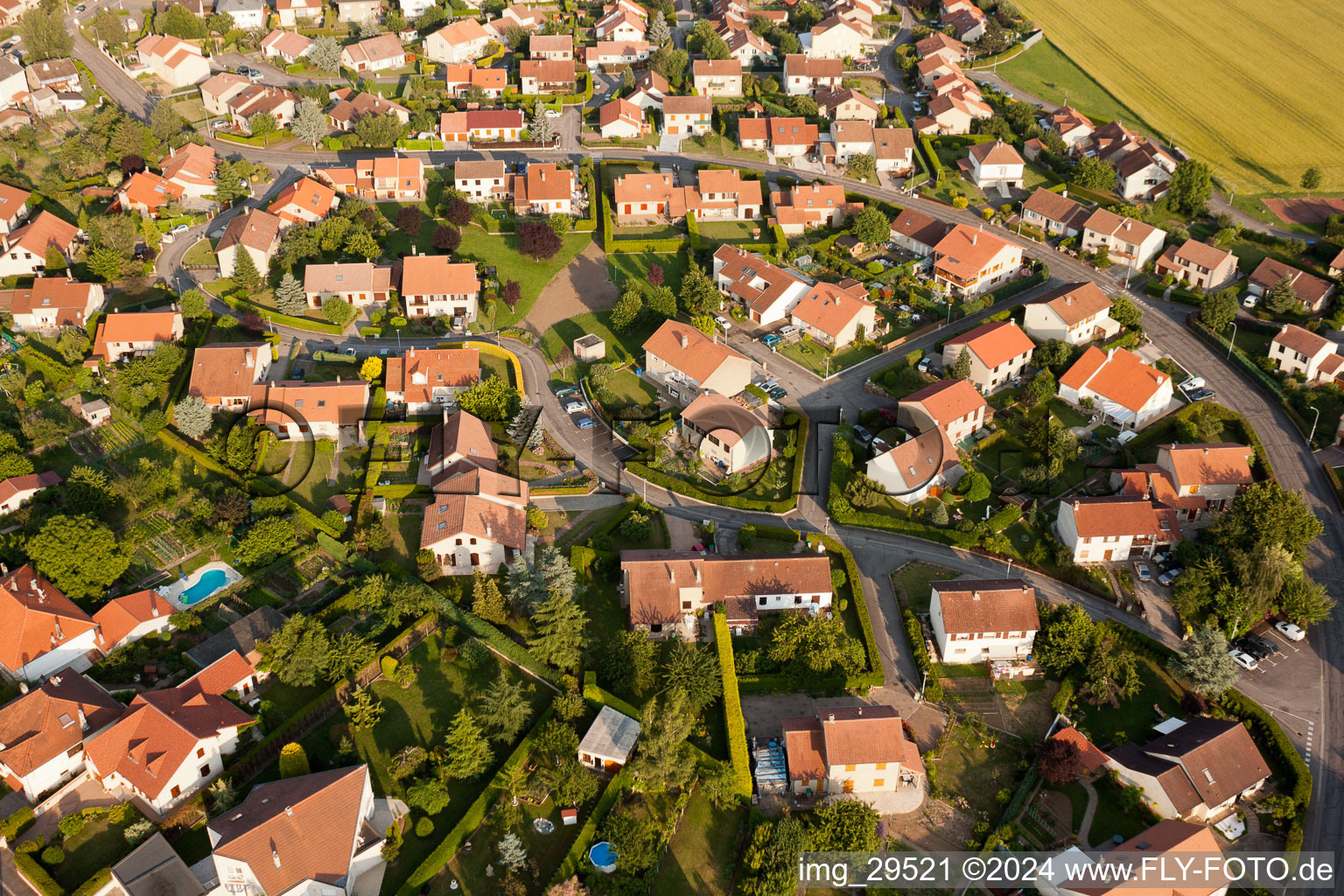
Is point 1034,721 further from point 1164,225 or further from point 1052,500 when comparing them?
point 1164,225

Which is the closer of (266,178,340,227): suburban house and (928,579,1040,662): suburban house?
(928,579,1040,662): suburban house

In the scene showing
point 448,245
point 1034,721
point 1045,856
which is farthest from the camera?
point 448,245

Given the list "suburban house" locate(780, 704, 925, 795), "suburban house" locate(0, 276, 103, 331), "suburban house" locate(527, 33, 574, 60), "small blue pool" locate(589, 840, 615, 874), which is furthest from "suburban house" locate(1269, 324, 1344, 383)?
"suburban house" locate(0, 276, 103, 331)

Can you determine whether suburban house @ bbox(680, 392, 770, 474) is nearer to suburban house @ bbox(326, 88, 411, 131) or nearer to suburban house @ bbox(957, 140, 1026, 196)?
suburban house @ bbox(957, 140, 1026, 196)

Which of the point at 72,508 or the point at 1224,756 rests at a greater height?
the point at 1224,756

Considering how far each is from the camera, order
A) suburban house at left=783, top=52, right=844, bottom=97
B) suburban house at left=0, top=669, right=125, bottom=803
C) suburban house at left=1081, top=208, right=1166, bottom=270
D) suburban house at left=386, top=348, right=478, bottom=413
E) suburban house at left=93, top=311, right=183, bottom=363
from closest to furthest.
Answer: suburban house at left=0, top=669, right=125, bottom=803
suburban house at left=386, top=348, right=478, bottom=413
suburban house at left=93, top=311, right=183, bottom=363
suburban house at left=1081, top=208, right=1166, bottom=270
suburban house at left=783, top=52, right=844, bottom=97

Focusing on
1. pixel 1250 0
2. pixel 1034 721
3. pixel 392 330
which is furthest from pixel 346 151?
pixel 1250 0

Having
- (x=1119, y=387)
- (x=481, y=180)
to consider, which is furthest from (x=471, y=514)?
(x=481, y=180)

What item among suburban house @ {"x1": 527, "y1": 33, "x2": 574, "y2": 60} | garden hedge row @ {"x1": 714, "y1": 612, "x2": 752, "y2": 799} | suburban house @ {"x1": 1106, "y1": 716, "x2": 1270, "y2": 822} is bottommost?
suburban house @ {"x1": 527, "y1": 33, "x2": 574, "y2": 60}
